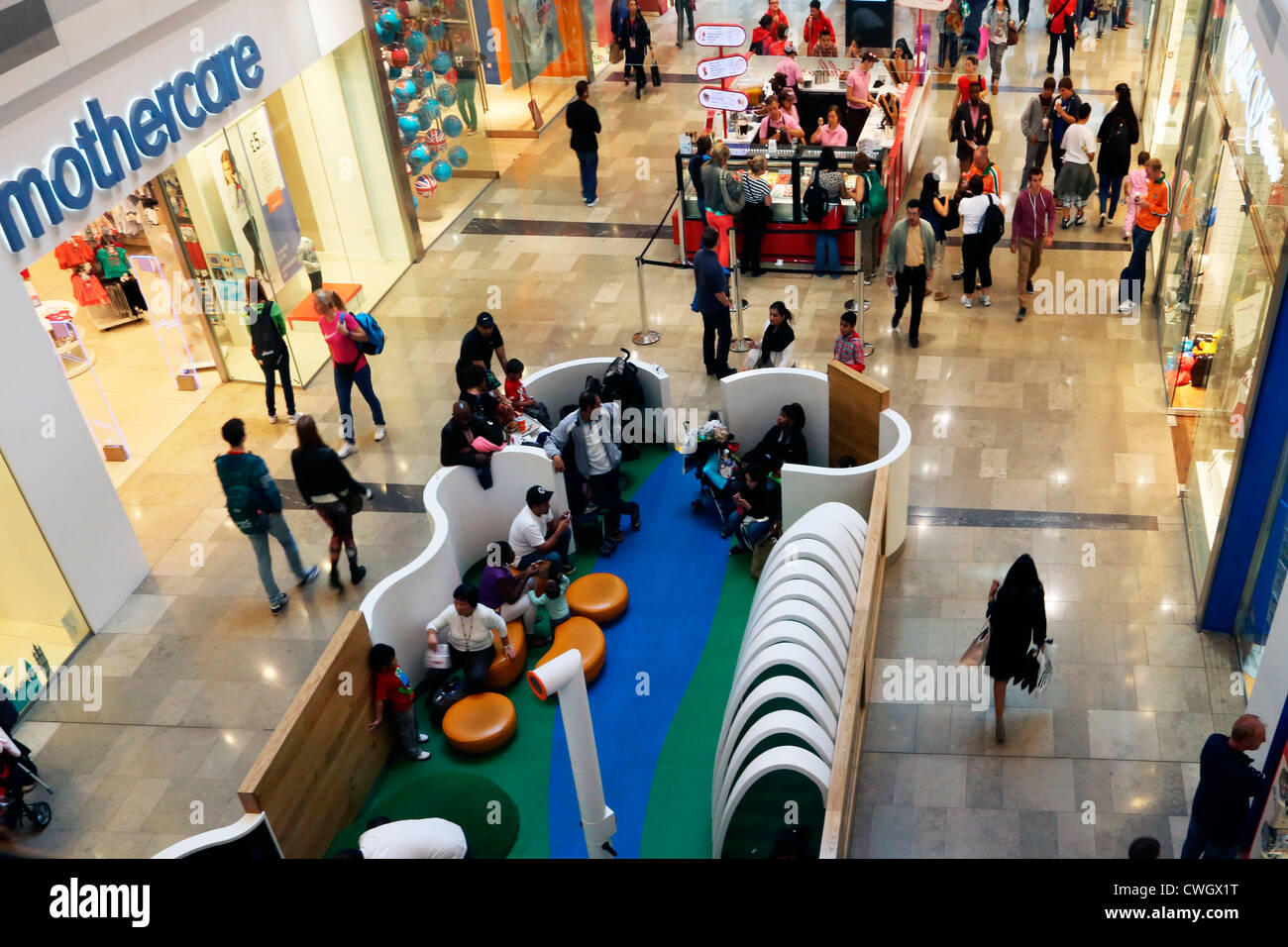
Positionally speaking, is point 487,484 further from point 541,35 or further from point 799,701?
point 541,35

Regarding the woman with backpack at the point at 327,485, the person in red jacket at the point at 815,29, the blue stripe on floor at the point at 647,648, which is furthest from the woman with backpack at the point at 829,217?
the woman with backpack at the point at 327,485

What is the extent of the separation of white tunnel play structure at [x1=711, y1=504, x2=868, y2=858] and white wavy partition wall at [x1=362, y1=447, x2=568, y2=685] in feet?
7.36

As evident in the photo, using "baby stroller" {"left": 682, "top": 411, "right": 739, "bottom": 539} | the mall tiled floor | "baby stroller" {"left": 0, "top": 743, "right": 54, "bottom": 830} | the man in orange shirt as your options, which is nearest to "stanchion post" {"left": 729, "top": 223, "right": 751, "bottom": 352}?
the mall tiled floor

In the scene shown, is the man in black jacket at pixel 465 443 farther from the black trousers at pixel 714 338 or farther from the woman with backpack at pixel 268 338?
the black trousers at pixel 714 338

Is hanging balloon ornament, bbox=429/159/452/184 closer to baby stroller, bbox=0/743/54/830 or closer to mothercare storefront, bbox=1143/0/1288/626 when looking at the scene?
mothercare storefront, bbox=1143/0/1288/626

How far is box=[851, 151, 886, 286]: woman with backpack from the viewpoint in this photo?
1294 centimetres

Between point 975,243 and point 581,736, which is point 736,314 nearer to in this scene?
point 975,243

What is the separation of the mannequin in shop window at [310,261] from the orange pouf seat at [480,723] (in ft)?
20.7

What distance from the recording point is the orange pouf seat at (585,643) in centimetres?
836

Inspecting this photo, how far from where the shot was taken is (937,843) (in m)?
6.93

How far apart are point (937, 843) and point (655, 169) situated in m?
12.4

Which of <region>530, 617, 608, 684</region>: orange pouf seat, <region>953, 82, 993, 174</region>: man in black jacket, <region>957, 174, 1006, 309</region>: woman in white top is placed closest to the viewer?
<region>530, 617, 608, 684</region>: orange pouf seat

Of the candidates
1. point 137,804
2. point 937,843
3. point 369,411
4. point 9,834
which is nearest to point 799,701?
point 937,843

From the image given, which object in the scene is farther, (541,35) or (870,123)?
(541,35)
